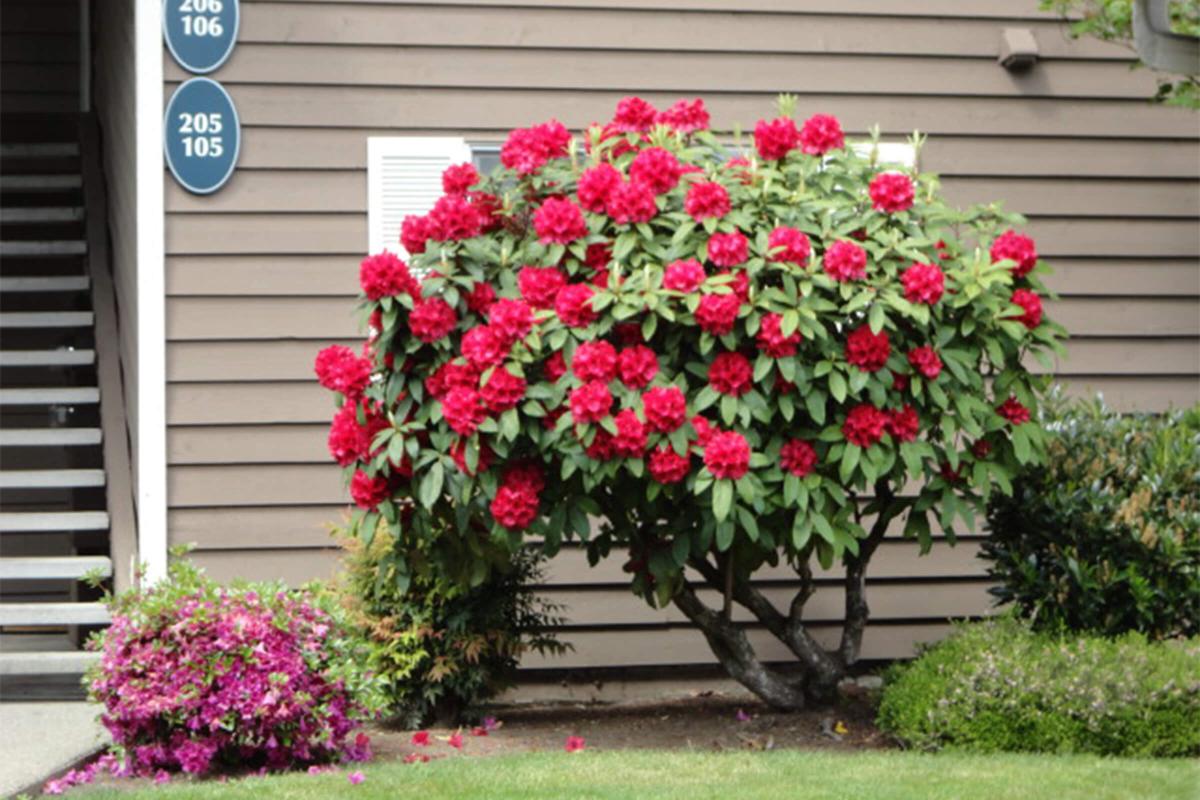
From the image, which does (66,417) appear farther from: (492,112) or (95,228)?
(492,112)

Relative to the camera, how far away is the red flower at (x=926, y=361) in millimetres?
6164

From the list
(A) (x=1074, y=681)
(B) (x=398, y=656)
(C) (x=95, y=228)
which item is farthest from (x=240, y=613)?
(C) (x=95, y=228)

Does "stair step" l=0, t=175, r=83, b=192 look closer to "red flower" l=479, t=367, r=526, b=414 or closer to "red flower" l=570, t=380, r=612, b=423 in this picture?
"red flower" l=479, t=367, r=526, b=414

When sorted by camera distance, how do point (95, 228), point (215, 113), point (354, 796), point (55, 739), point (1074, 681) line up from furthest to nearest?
point (95, 228) < point (215, 113) < point (55, 739) < point (1074, 681) < point (354, 796)

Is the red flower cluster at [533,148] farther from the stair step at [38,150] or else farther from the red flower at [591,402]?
the stair step at [38,150]

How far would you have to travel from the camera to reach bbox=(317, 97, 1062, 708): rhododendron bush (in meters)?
5.94

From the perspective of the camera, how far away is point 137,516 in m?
7.87

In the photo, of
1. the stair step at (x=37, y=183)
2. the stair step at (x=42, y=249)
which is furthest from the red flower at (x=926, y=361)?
the stair step at (x=37, y=183)

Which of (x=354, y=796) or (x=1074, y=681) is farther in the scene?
(x=1074, y=681)

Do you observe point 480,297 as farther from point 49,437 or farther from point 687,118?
point 49,437

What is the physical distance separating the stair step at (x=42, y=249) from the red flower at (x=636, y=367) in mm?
4896

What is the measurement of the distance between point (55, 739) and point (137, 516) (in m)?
1.64

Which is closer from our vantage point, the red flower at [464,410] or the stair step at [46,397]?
the red flower at [464,410]

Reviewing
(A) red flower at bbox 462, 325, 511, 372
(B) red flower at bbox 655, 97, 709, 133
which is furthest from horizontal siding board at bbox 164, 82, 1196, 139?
(A) red flower at bbox 462, 325, 511, 372
